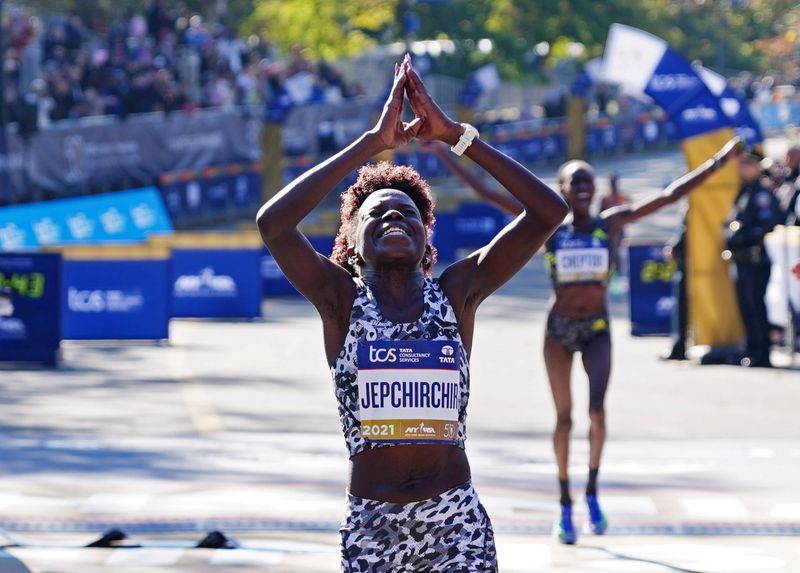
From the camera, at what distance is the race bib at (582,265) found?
10.1 m

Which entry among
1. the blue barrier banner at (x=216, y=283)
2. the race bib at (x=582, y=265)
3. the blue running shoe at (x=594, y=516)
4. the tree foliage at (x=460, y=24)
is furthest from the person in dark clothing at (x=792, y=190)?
the tree foliage at (x=460, y=24)

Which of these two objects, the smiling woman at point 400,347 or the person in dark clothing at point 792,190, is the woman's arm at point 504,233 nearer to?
the smiling woman at point 400,347

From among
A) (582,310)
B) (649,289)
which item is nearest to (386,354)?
(582,310)

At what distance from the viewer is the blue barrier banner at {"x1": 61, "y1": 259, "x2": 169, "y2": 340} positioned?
64.4 ft

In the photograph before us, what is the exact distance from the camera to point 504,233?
584cm

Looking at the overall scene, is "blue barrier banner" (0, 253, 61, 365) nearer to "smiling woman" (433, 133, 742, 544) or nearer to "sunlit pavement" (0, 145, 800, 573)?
"sunlit pavement" (0, 145, 800, 573)

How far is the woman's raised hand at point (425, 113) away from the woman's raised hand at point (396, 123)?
1 centimetres

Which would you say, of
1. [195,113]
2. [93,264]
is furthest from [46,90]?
[93,264]

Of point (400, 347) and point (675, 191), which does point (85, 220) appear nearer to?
point (675, 191)

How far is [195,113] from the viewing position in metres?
33.5

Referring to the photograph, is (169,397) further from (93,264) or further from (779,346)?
(779,346)

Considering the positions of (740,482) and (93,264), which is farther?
(93,264)

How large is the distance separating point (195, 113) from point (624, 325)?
13.8 meters

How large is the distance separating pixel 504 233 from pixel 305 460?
6965mm
